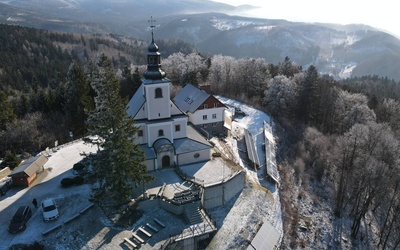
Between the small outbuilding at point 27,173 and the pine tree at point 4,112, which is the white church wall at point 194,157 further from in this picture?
the pine tree at point 4,112

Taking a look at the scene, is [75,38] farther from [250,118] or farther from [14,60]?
[250,118]

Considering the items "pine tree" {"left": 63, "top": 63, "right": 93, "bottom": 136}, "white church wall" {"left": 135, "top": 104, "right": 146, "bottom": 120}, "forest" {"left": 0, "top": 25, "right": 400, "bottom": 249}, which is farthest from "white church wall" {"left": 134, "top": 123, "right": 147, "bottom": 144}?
"pine tree" {"left": 63, "top": 63, "right": 93, "bottom": 136}

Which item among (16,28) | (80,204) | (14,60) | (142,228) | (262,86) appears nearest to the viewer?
(142,228)

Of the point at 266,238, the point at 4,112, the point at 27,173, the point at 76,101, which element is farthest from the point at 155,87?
the point at 4,112

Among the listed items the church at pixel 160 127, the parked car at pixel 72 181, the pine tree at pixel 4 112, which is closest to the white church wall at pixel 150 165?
the church at pixel 160 127

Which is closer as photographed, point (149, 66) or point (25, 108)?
point (149, 66)

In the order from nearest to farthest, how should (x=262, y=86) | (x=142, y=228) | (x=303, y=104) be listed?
(x=142, y=228), (x=303, y=104), (x=262, y=86)

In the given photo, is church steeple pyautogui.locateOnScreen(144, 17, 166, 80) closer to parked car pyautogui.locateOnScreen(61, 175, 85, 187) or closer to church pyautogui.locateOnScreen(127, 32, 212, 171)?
church pyautogui.locateOnScreen(127, 32, 212, 171)

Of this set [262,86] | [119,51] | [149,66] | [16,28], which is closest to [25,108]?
[149,66]
